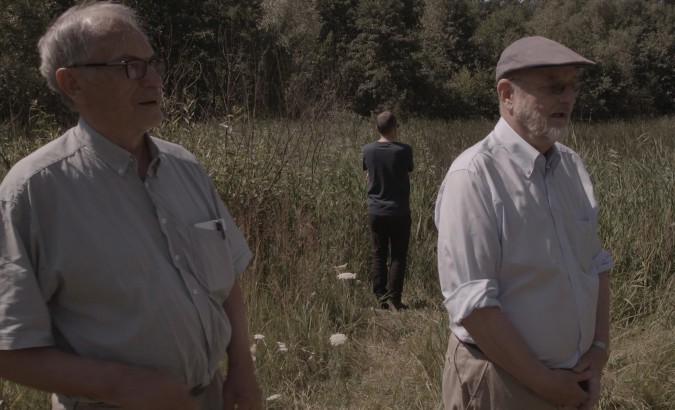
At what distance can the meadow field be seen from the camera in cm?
340

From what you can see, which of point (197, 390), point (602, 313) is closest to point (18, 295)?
point (197, 390)

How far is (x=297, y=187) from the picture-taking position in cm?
579

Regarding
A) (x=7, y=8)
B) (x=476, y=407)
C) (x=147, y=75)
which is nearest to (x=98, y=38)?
(x=147, y=75)

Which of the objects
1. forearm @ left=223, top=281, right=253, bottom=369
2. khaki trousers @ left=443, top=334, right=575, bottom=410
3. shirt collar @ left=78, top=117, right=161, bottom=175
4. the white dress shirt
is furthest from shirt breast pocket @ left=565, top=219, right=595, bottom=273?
shirt collar @ left=78, top=117, right=161, bottom=175

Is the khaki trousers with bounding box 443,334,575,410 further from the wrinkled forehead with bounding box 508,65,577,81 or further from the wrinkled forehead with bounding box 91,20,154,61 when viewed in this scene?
the wrinkled forehead with bounding box 91,20,154,61

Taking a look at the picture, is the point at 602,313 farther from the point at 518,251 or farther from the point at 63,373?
the point at 63,373

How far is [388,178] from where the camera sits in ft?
17.7

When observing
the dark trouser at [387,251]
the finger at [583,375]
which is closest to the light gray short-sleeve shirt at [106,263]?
the finger at [583,375]

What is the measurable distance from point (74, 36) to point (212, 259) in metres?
0.62

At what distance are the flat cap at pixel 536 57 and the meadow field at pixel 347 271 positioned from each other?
1667 millimetres

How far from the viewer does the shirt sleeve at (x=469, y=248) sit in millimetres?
1761

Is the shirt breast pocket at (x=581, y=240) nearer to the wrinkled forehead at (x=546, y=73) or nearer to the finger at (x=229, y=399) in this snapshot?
the wrinkled forehead at (x=546, y=73)

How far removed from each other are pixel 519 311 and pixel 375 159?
3.70m

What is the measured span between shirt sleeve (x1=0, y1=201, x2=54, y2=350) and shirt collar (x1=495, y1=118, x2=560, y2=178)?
1260 mm
